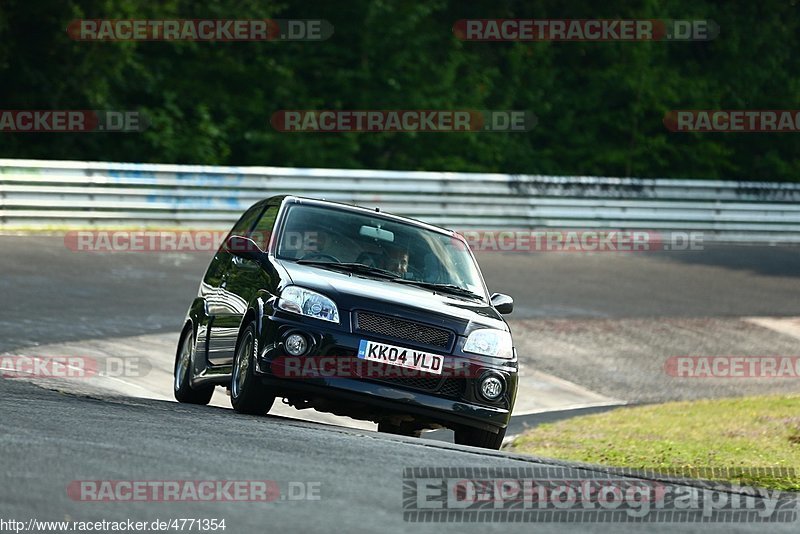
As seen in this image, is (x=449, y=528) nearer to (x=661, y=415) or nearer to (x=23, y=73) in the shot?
(x=661, y=415)

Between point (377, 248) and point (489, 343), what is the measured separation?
1.24 m

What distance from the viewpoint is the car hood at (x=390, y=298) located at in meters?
9.20

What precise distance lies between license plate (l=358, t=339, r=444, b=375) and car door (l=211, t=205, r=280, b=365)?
2.76ft

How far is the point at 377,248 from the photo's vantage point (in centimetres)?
1023

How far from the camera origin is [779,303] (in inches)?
838

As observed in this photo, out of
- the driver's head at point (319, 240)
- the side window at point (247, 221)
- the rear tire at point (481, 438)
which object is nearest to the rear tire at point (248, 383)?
the driver's head at point (319, 240)

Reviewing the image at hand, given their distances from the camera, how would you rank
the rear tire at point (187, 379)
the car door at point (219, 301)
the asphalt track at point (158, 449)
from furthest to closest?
1. the rear tire at point (187, 379)
2. the car door at point (219, 301)
3. the asphalt track at point (158, 449)

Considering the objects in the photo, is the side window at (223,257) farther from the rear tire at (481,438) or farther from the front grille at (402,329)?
the rear tire at (481,438)

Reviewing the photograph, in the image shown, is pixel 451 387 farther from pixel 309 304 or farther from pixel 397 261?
pixel 397 261

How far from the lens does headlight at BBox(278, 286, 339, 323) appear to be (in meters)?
9.13

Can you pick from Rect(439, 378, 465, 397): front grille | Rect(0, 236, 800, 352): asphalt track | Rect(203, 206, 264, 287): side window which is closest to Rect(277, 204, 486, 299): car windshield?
Rect(203, 206, 264, 287): side window

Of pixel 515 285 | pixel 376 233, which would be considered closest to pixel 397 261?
pixel 376 233

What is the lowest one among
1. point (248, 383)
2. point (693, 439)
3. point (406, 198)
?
point (693, 439)

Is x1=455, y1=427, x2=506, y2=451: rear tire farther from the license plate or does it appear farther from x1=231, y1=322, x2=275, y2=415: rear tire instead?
x1=231, y1=322, x2=275, y2=415: rear tire
